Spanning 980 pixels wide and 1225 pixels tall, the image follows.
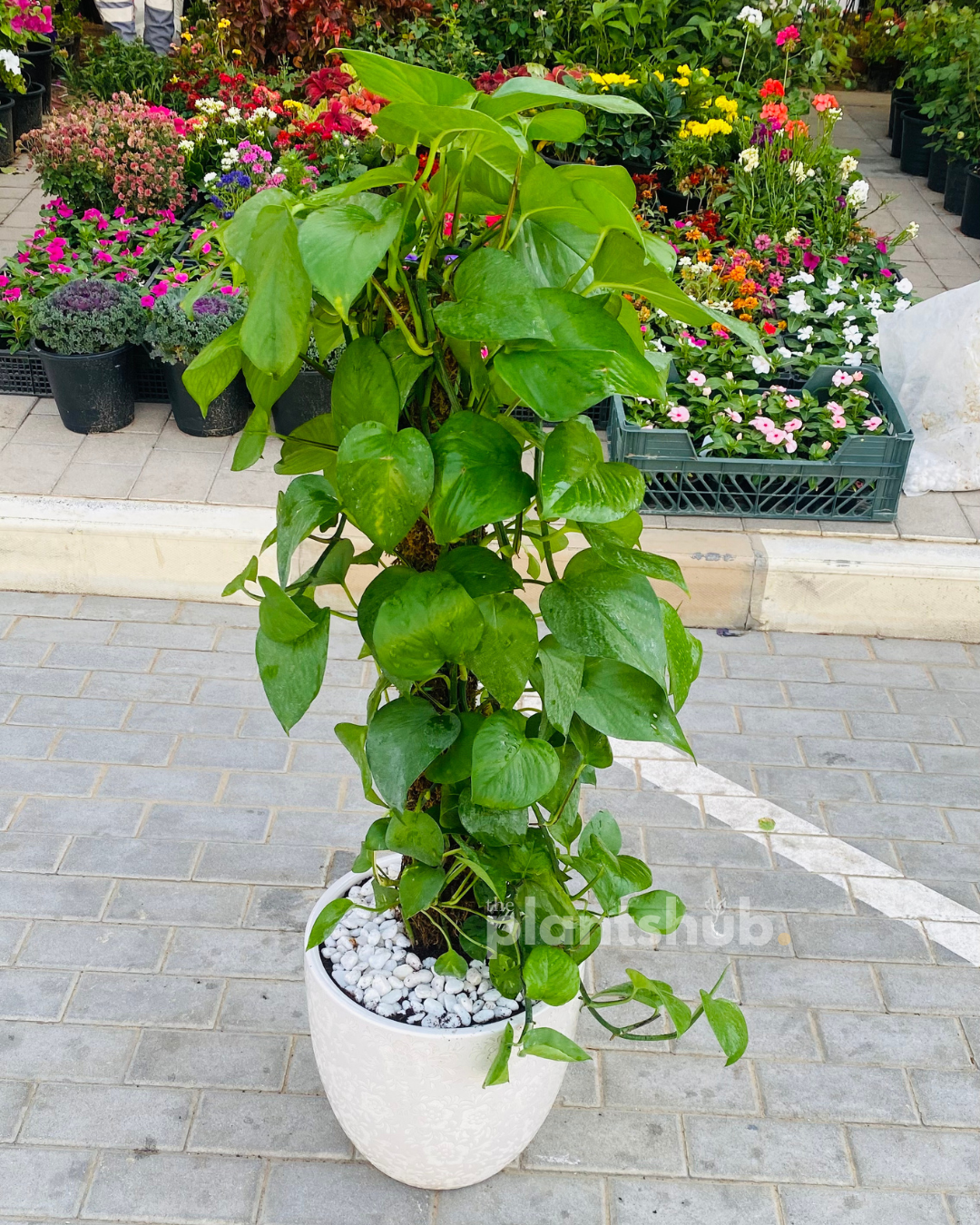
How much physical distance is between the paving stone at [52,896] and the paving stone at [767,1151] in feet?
4.45

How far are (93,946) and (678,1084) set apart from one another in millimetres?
1251

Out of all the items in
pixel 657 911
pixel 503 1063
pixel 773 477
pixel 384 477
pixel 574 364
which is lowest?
pixel 773 477

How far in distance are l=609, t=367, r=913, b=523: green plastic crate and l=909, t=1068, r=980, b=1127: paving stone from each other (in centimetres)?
184

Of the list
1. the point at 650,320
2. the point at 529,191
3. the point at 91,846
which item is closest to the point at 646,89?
the point at 650,320

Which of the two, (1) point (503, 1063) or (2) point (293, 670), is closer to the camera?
(2) point (293, 670)

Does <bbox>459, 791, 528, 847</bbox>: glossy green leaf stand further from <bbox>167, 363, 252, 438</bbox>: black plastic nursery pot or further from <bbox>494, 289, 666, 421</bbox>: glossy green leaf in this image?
<bbox>167, 363, 252, 438</bbox>: black plastic nursery pot

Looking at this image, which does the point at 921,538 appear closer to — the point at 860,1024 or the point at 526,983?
the point at 860,1024

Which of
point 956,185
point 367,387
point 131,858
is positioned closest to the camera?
point 367,387

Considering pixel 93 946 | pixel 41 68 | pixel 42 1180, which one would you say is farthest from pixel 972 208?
pixel 42 1180

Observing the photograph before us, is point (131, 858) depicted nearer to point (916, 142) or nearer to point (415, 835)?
point (415, 835)

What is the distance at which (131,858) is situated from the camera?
2.76 meters

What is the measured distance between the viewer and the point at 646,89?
18.5ft

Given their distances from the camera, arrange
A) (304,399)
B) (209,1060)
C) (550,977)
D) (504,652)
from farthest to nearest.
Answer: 1. (304,399)
2. (209,1060)
3. (550,977)
4. (504,652)

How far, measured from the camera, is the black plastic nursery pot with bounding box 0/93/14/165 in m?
6.41
